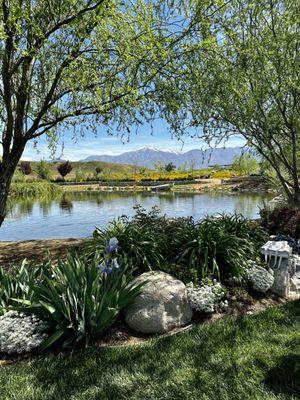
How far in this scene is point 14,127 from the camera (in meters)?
6.31

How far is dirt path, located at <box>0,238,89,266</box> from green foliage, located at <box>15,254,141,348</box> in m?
2.80

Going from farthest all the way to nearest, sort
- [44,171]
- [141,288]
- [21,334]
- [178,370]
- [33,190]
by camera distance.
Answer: [44,171] < [33,190] < [141,288] < [21,334] < [178,370]

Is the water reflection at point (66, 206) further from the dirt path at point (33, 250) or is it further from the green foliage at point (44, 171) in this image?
the green foliage at point (44, 171)

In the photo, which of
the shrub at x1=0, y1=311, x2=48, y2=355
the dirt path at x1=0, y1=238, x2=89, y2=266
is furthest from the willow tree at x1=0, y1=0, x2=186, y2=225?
the shrub at x1=0, y1=311, x2=48, y2=355

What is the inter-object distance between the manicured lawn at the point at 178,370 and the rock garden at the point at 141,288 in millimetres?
334

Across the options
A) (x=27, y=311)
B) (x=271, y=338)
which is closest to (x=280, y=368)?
(x=271, y=338)

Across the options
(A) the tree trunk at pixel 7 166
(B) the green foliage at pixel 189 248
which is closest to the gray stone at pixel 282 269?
(B) the green foliage at pixel 189 248

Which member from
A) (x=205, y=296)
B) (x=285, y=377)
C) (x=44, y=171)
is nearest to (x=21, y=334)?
(x=205, y=296)

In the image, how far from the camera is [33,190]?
37.0 meters

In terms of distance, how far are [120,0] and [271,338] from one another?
17.7 ft

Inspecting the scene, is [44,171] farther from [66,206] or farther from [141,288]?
[141,288]

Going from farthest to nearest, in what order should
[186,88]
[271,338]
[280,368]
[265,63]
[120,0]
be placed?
[265,63], [186,88], [120,0], [271,338], [280,368]

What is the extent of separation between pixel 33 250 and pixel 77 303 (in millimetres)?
4597

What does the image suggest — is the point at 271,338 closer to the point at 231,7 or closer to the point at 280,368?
the point at 280,368
